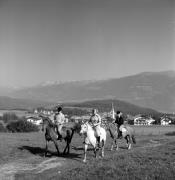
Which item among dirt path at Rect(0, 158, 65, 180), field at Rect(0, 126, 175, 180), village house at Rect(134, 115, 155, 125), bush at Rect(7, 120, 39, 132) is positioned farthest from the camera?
village house at Rect(134, 115, 155, 125)

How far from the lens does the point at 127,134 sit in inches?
1047

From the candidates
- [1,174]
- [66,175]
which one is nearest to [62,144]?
[1,174]

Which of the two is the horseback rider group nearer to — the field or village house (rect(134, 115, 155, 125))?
the field

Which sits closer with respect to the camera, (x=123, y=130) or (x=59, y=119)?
(x=59, y=119)

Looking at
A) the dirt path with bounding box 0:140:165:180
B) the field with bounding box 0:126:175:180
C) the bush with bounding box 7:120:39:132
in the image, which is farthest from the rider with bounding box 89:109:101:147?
the bush with bounding box 7:120:39:132

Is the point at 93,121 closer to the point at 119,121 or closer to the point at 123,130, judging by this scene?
the point at 119,121

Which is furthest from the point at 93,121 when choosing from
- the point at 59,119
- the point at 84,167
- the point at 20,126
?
the point at 20,126

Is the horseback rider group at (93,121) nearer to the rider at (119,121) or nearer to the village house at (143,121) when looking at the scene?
the rider at (119,121)

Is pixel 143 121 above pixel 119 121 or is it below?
below

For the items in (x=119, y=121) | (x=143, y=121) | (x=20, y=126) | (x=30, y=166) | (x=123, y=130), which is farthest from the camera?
(x=143, y=121)

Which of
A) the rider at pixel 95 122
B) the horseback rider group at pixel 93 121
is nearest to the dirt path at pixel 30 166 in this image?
the horseback rider group at pixel 93 121

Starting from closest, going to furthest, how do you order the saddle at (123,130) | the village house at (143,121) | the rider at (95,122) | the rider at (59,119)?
the rider at (95,122) → the rider at (59,119) → the saddle at (123,130) → the village house at (143,121)

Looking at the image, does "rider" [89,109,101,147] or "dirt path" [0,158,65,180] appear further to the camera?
"rider" [89,109,101,147]

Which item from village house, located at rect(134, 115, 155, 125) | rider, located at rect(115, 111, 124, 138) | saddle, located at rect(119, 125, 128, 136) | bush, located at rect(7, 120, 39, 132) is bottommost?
village house, located at rect(134, 115, 155, 125)
